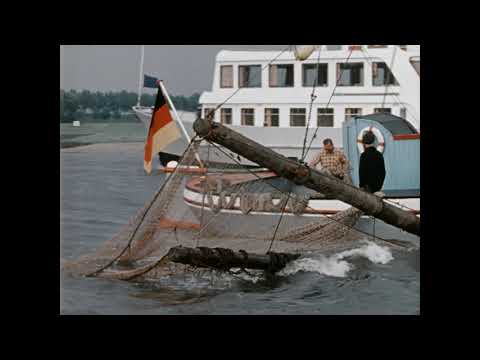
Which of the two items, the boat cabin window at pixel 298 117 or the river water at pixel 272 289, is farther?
the boat cabin window at pixel 298 117

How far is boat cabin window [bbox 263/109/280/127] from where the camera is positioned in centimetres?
1966

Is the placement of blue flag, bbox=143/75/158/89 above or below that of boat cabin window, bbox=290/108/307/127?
above

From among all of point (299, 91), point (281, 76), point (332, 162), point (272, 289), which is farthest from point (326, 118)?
point (272, 289)

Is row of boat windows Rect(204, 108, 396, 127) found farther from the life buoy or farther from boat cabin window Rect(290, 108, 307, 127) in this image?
the life buoy

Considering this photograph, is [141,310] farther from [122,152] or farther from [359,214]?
[122,152]

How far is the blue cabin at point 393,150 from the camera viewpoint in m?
13.6

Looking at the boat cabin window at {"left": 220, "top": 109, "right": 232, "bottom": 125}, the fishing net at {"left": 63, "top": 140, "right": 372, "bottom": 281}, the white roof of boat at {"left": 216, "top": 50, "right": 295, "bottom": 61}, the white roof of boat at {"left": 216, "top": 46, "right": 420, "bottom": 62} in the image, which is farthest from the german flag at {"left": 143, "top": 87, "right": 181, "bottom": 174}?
the boat cabin window at {"left": 220, "top": 109, "right": 232, "bottom": 125}

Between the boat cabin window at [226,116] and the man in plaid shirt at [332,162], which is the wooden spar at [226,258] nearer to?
the man in plaid shirt at [332,162]

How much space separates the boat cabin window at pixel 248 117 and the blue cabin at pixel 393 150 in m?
6.19

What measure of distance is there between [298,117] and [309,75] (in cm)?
95

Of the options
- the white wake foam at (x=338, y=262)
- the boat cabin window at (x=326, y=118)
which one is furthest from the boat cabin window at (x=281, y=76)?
the white wake foam at (x=338, y=262)

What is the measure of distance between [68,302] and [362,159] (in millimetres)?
4597

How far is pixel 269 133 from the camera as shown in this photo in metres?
19.3

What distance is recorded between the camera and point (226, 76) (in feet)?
66.6
